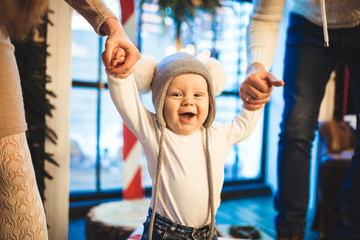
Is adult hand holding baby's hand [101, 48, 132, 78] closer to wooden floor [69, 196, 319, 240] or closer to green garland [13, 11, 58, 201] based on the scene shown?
green garland [13, 11, 58, 201]

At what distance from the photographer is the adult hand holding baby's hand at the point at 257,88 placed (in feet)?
3.05

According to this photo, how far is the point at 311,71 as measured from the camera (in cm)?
115

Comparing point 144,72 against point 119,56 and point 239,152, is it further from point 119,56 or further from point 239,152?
point 239,152

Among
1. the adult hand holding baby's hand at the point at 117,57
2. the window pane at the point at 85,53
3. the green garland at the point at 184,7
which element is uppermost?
the green garland at the point at 184,7

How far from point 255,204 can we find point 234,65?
68.3 inches

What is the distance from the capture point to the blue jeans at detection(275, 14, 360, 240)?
112cm

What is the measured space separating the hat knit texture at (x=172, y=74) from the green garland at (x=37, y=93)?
1077 millimetres

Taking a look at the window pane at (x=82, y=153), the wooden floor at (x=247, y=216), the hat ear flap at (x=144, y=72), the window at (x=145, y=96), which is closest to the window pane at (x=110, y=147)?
the window at (x=145, y=96)

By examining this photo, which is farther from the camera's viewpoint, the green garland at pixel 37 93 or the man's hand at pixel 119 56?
the green garland at pixel 37 93

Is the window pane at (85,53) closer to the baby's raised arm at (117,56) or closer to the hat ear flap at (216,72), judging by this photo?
the hat ear flap at (216,72)

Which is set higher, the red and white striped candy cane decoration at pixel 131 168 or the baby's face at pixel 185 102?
the baby's face at pixel 185 102

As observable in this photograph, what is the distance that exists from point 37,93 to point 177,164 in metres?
1.23

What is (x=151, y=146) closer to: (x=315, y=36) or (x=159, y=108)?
(x=159, y=108)

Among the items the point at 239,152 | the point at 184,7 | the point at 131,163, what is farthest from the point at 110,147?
the point at 184,7
